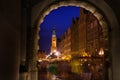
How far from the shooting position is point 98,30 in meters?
55.0

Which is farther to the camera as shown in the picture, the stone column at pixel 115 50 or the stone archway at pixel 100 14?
the stone archway at pixel 100 14

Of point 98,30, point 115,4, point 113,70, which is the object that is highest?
point 98,30

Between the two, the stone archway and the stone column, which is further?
the stone archway

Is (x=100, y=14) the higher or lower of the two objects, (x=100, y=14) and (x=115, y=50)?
the higher

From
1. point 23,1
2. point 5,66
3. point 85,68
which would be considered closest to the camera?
point 5,66

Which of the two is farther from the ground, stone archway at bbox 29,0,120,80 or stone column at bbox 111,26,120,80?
stone archway at bbox 29,0,120,80

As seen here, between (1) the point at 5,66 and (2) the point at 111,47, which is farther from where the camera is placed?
(2) the point at 111,47

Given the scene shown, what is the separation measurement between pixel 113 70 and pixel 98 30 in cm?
4155

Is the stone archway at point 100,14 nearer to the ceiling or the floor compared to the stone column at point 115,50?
nearer to the ceiling

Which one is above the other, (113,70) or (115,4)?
(115,4)

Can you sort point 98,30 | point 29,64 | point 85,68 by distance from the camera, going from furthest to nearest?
point 98,30 < point 85,68 < point 29,64

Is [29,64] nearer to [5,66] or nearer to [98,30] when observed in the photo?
[5,66]

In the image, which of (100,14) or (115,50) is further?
(100,14)

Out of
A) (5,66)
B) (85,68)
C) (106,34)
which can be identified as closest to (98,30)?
(85,68)
